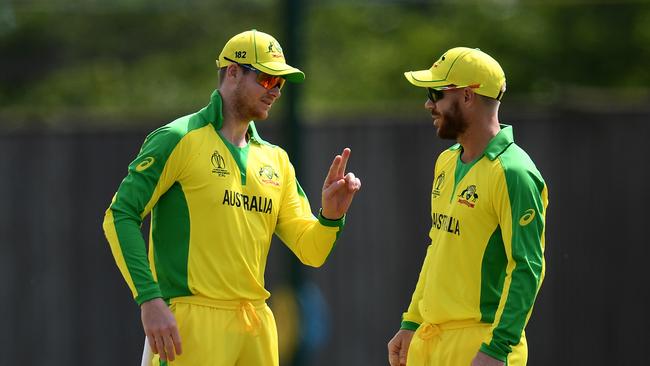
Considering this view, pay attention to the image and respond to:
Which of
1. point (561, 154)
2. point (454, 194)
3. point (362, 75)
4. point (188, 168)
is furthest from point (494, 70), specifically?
point (362, 75)

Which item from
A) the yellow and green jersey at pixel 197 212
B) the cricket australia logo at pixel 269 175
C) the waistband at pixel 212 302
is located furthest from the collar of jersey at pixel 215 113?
the waistband at pixel 212 302

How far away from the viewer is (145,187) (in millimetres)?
5031

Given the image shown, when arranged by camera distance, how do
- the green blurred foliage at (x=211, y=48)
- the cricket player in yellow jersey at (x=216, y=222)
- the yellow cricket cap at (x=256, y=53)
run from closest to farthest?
the cricket player in yellow jersey at (x=216, y=222) → the yellow cricket cap at (x=256, y=53) → the green blurred foliage at (x=211, y=48)

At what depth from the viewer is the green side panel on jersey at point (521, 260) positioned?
4803 millimetres

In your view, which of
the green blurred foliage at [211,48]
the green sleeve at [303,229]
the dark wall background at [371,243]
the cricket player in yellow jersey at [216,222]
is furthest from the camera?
the green blurred foliage at [211,48]

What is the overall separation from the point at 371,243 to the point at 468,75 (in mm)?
4773

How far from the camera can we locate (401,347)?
5.48m

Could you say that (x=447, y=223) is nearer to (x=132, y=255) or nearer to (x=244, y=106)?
(x=244, y=106)

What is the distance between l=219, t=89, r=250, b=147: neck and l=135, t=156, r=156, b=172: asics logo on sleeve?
1.32 feet

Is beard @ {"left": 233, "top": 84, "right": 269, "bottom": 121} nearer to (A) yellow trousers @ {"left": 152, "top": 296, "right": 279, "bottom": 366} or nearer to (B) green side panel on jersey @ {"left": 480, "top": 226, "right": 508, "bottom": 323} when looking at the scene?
(A) yellow trousers @ {"left": 152, "top": 296, "right": 279, "bottom": 366}

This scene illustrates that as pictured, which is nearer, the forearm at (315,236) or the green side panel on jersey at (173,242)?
the green side panel on jersey at (173,242)

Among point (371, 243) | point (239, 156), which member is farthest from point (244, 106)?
point (371, 243)

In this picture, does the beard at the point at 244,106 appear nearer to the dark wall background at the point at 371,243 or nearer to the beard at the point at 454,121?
the beard at the point at 454,121

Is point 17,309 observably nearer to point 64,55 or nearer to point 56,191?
point 56,191
